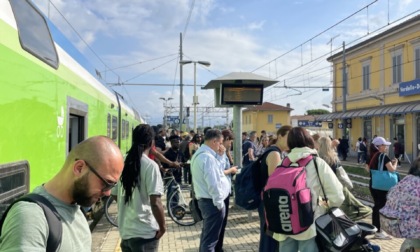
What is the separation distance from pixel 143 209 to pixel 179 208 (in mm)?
4527

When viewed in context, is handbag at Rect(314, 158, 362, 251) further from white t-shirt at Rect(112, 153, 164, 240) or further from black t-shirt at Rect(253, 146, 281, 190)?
white t-shirt at Rect(112, 153, 164, 240)

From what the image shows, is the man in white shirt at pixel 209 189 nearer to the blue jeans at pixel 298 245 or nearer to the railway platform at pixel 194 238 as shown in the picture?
the blue jeans at pixel 298 245

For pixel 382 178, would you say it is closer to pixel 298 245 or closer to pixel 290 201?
pixel 298 245

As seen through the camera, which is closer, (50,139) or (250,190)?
(50,139)

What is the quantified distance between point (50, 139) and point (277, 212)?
2140mm

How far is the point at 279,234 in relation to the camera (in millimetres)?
3834

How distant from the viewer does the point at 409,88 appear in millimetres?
23750

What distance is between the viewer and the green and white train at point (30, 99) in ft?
8.47

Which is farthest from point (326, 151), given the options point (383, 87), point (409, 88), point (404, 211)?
point (383, 87)

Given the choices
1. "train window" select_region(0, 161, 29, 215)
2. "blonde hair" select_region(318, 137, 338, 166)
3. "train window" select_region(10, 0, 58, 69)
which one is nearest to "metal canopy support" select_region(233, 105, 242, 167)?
"blonde hair" select_region(318, 137, 338, 166)

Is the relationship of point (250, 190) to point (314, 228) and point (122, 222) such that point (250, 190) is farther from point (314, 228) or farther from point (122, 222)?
point (122, 222)

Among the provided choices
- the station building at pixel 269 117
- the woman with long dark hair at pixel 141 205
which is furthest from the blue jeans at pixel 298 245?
the station building at pixel 269 117

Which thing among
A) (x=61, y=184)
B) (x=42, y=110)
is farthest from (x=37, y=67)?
(x=61, y=184)

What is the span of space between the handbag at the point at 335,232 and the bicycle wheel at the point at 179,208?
4426 millimetres
